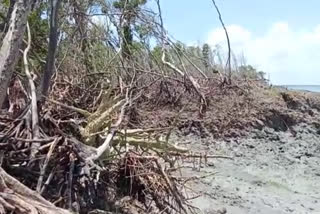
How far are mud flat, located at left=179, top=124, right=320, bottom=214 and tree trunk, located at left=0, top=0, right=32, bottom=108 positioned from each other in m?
2.86

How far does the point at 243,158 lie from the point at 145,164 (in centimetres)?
365

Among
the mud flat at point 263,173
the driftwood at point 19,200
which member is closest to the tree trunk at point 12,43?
the driftwood at point 19,200

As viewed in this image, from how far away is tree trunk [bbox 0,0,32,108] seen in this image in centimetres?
539

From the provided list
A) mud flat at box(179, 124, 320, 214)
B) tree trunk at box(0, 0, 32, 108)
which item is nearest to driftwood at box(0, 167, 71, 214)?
tree trunk at box(0, 0, 32, 108)

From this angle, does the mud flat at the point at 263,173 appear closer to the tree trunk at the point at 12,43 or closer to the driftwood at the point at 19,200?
the driftwood at the point at 19,200

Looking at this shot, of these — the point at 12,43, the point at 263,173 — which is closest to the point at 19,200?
the point at 12,43

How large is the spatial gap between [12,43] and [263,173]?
4886mm

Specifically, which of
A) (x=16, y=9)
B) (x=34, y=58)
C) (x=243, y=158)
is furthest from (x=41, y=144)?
(x=243, y=158)

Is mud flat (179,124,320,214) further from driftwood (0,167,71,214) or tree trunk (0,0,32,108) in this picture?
tree trunk (0,0,32,108)

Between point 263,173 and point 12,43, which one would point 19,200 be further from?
point 263,173

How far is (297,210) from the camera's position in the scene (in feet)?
24.6

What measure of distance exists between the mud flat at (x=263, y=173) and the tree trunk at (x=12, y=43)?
2.86 metres

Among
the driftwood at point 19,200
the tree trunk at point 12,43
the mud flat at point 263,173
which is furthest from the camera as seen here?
the mud flat at point 263,173

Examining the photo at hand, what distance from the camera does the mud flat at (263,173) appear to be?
7.55m
